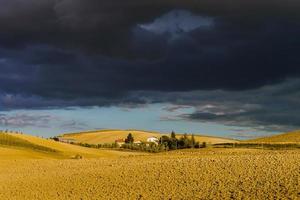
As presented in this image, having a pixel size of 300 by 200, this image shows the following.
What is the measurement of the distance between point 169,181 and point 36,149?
5302 cm

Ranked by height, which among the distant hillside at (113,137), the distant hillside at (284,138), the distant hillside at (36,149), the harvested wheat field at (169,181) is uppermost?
the distant hillside at (113,137)

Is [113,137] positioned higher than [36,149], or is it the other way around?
[113,137]

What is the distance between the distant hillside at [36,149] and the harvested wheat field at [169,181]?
92.8ft

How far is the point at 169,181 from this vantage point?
112 feet

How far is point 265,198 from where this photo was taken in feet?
88.3

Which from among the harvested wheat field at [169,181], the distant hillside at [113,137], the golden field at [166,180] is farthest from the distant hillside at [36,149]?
the distant hillside at [113,137]

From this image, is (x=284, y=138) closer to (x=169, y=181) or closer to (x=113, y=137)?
(x=169, y=181)

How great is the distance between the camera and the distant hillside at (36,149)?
7425 centimetres

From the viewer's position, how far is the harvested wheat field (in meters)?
29.2

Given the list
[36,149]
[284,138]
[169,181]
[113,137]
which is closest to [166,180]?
[169,181]

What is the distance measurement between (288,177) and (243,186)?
8.05 feet

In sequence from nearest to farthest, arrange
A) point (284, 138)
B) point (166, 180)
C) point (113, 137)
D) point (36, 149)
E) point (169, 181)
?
1. point (169, 181)
2. point (166, 180)
3. point (36, 149)
4. point (284, 138)
5. point (113, 137)

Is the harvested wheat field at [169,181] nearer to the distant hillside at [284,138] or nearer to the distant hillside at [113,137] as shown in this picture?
the distant hillside at [284,138]

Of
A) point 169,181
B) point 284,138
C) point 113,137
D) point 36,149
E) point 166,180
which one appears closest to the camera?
point 169,181
